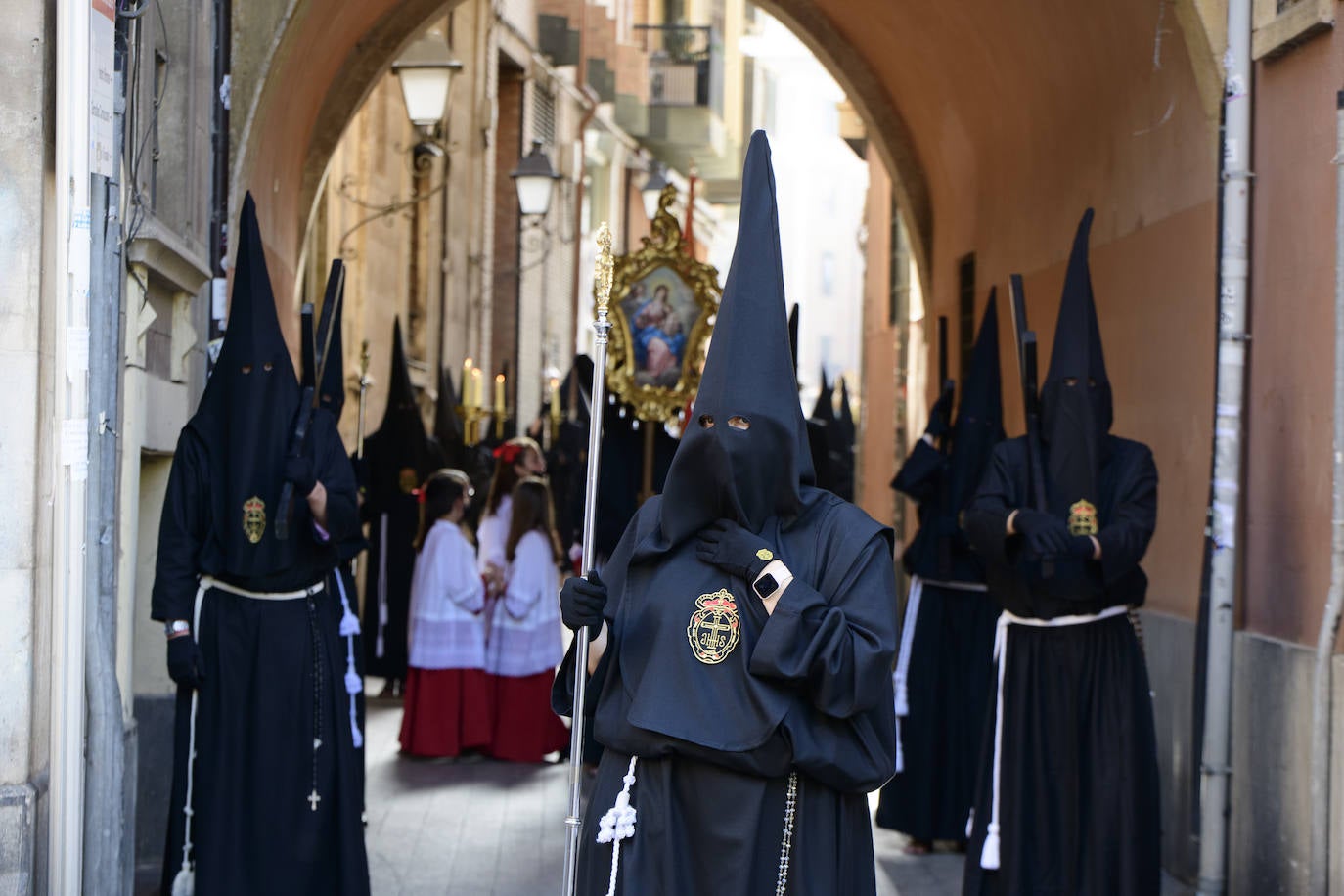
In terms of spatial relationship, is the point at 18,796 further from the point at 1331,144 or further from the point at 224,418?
the point at 1331,144

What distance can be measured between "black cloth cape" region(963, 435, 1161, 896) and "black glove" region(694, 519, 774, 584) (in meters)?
2.68

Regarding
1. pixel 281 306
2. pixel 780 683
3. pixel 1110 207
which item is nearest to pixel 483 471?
pixel 281 306

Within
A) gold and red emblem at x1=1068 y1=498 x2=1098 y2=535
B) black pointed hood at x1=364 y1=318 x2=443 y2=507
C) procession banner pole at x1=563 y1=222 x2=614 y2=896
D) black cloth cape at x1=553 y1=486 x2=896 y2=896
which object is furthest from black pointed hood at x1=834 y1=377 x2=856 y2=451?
black cloth cape at x1=553 y1=486 x2=896 y2=896

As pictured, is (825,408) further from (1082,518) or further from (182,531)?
(182,531)

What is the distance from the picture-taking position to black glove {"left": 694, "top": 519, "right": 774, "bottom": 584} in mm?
4238

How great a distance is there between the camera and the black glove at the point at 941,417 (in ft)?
30.7

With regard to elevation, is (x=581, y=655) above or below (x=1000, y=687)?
above

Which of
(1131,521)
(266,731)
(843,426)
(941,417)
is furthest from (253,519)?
(843,426)

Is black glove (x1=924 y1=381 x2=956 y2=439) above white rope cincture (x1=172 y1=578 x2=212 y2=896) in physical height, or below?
above

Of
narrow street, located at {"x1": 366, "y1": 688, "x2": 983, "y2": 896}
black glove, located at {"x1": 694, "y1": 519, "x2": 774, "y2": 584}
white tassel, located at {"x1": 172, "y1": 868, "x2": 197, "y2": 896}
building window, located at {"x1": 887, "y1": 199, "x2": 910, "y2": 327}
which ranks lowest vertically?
narrow street, located at {"x1": 366, "y1": 688, "x2": 983, "y2": 896}

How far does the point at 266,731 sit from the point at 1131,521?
11.0ft

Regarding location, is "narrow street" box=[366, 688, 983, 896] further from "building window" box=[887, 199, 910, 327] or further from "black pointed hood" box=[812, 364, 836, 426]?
"building window" box=[887, 199, 910, 327]

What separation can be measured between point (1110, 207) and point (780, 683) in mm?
6426

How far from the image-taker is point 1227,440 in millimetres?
Result: 7328
